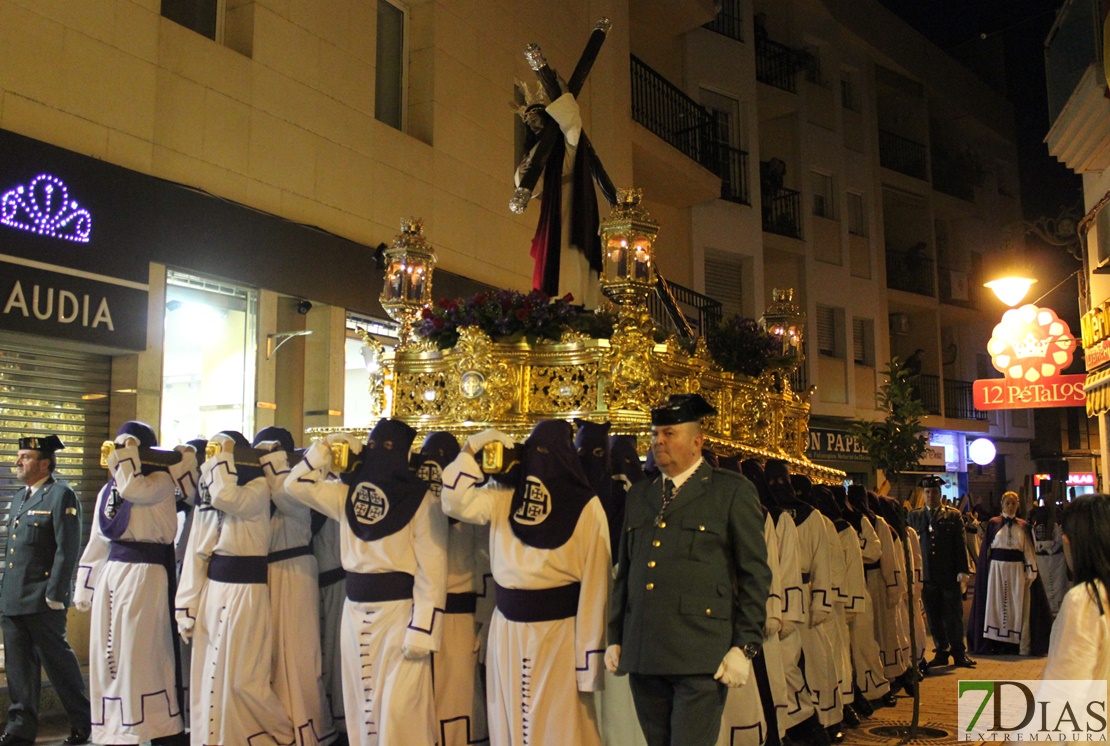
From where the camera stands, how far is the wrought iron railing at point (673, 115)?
19.6 metres

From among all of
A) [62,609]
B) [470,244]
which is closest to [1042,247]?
[470,244]

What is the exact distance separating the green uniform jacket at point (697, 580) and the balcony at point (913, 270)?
83.4ft

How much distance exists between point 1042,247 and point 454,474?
1704 cm

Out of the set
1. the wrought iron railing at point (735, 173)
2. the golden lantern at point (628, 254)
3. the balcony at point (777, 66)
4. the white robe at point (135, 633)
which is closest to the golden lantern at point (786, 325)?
the golden lantern at point (628, 254)

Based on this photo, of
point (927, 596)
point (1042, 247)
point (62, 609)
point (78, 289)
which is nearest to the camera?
point (62, 609)

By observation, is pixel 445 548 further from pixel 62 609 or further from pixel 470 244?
pixel 470 244

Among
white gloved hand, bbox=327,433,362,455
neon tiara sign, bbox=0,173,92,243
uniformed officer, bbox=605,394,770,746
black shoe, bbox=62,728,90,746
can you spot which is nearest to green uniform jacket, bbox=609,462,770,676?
uniformed officer, bbox=605,394,770,746

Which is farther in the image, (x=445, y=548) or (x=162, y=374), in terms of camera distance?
(x=162, y=374)

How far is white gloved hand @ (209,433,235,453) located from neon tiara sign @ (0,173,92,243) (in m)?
3.25

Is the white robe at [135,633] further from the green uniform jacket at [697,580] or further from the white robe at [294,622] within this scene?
the green uniform jacket at [697,580]

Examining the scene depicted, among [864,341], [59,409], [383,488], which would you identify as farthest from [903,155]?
[383,488]

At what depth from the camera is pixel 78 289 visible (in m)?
9.16

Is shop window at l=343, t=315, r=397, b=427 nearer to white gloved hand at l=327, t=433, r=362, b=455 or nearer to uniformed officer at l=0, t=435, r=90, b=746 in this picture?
uniformed officer at l=0, t=435, r=90, b=746

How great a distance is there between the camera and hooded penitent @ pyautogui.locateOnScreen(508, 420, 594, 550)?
5738 mm
